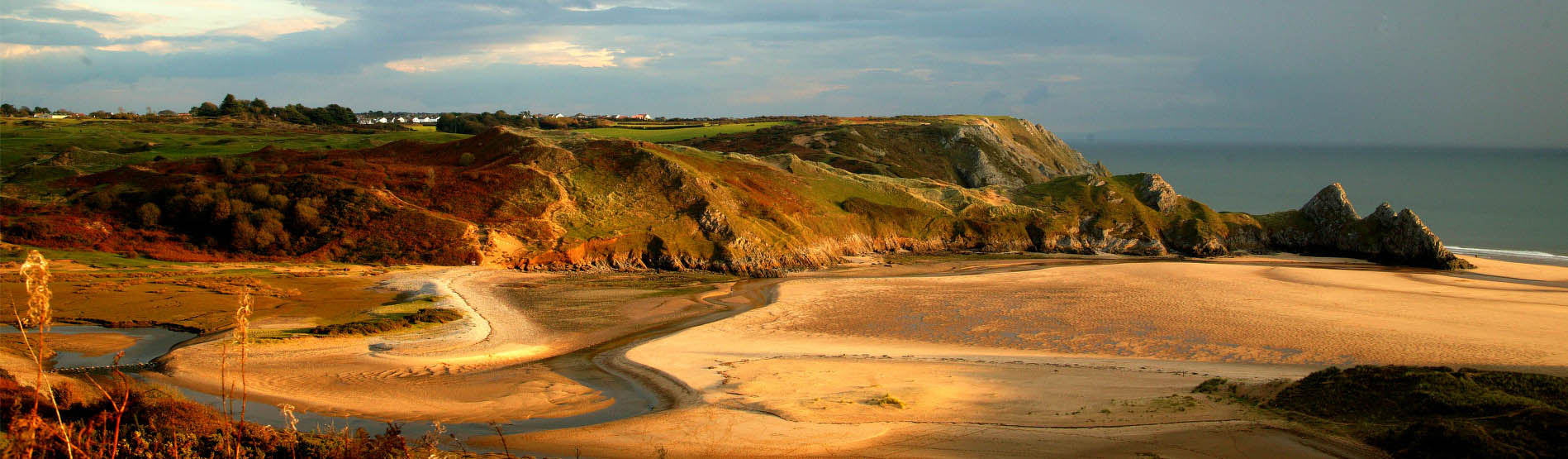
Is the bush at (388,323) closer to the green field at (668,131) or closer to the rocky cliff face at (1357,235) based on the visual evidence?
the rocky cliff face at (1357,235)

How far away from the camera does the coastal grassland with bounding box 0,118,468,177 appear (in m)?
53.7

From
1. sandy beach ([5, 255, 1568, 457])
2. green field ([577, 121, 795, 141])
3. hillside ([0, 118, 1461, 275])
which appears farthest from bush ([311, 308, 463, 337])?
green field ([577, 121, 795, 141])

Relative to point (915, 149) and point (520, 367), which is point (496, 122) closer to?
point (915, 149)

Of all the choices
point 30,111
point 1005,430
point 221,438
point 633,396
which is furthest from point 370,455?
point 30,111

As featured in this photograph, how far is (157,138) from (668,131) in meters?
55.0

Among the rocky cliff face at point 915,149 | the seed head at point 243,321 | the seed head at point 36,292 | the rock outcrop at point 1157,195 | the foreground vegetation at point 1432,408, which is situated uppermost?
the rocky cliff face at point 915,149

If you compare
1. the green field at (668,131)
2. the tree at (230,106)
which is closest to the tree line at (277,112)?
the tree at (230,106)

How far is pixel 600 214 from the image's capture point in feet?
141

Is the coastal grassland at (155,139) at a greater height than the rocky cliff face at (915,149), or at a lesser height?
lesser

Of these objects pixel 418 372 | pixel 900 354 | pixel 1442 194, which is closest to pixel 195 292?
pixel 418 372

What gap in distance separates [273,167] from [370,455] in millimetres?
36877

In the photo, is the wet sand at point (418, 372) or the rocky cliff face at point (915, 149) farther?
the rocky cliff face at point (915, 149)

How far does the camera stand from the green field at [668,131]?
91.6 m

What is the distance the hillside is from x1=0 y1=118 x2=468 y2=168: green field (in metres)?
14.2
